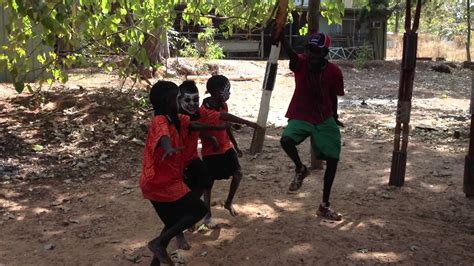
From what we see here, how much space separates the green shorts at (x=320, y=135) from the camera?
421 cm

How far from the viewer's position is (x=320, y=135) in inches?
166

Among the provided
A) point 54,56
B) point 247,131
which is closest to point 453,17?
point 247,131

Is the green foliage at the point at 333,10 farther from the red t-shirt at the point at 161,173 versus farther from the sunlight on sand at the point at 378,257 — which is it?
the red t-shirt at the point at 161,173

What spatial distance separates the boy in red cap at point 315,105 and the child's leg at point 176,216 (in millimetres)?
1154

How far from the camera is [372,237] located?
13.3 feet

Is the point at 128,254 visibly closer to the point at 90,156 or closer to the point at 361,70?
the point at 90,156

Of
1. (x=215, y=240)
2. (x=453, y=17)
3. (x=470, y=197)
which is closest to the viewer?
(x=215, y=240)

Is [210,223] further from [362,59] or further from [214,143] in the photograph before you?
[362,59]

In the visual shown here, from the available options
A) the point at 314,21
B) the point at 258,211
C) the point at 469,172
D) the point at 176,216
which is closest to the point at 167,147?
the point at 176,216

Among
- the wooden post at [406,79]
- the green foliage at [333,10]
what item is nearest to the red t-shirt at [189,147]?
the wooden post at [406,79]

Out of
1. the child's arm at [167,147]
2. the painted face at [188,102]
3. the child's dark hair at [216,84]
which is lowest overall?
the child's arm at [167,147]

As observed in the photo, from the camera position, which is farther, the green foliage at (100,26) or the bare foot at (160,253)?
the green foliage at (100,26)

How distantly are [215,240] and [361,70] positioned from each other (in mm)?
17638

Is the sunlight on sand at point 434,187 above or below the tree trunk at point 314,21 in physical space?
below
